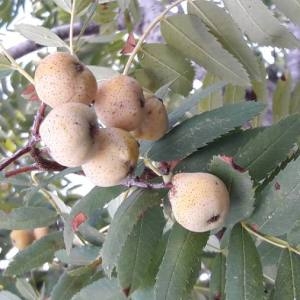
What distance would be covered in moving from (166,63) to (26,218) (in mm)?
439

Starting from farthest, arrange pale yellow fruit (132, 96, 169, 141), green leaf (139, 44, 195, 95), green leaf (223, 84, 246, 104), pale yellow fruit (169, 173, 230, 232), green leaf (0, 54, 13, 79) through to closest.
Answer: green leaf (223, 84, 246, 104)
green leaf (139, 44, 195, 95)
green leaf (0, 54, 13, 79)
pale yellow fruit (132, 96, 169, 141)
pale yellow fruit (169, 173, 230, 232)

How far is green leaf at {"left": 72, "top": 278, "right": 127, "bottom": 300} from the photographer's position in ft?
3.02

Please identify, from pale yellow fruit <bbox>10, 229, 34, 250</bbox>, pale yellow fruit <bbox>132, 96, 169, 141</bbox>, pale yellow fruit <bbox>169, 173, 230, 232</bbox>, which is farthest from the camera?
pale yellow fruit <bbox>10, 229, 34, 250</bbox>

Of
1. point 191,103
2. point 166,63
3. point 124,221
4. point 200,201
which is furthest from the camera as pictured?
point 166,63

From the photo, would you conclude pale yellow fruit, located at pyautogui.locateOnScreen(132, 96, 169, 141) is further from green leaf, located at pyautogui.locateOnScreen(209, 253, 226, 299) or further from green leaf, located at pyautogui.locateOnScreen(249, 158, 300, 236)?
green leaf, located at pyautogui.locateOnScreen(209, 253, 226, 299)

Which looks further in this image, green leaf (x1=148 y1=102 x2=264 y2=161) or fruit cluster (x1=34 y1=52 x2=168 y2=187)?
green leaf (x1=148 y1=102 x2=264 y2=161)

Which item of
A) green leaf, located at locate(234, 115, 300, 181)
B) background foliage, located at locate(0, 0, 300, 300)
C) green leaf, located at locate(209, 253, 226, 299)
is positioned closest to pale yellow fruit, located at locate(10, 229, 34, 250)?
background foliage, located at locate(0, 0, 300, 300)

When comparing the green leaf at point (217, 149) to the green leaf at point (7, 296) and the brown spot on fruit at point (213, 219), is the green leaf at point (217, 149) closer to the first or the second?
the brown spot on fruit at point (213, 219)

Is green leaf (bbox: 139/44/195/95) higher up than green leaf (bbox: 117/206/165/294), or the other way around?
green leaf (bbox: 139/44/195/95)

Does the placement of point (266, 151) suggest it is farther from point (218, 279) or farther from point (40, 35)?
point (40, 35)

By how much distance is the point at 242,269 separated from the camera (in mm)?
755

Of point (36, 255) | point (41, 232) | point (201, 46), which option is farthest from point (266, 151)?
point (41, 232)

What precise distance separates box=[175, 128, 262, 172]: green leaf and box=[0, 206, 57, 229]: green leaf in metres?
0.49

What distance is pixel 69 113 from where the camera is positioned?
720 mm
